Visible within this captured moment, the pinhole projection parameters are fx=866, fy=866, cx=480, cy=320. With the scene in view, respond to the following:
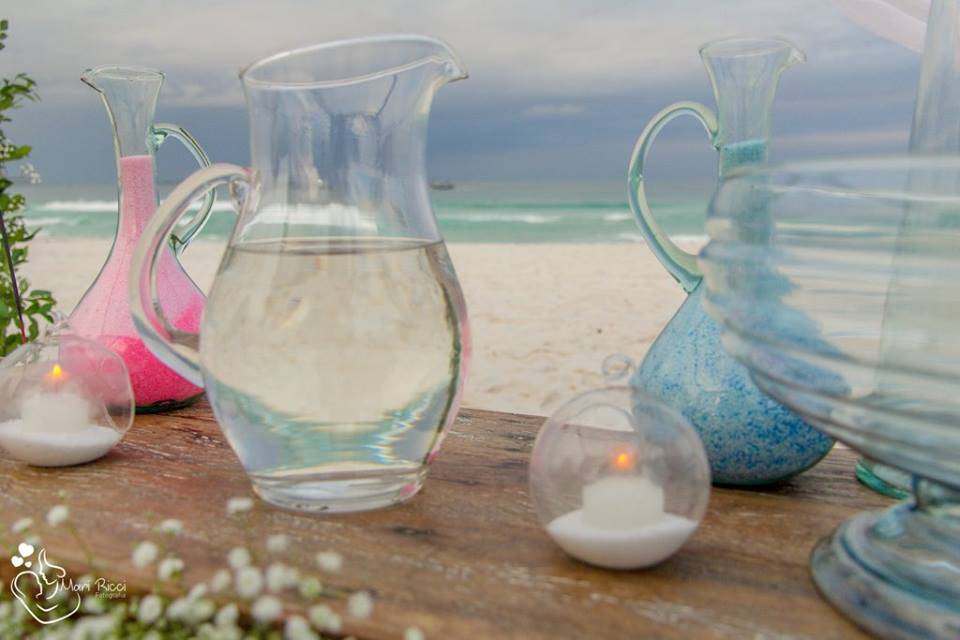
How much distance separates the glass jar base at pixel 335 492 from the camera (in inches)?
25.9

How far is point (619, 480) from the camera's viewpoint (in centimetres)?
56

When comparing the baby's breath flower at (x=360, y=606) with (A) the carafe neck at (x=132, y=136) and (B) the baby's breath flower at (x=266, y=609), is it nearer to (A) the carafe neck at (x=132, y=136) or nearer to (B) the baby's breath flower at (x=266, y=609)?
(B) the baby's breath flower at (x=266, y=609)

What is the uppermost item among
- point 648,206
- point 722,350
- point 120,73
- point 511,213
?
point 120,73

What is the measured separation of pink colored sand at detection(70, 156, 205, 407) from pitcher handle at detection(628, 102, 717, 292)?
1.65ft

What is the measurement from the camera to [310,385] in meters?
0.60

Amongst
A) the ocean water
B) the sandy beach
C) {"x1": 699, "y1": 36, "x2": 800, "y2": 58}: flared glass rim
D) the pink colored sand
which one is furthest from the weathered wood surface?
the ocean water

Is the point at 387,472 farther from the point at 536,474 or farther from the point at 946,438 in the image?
the point at 946,438

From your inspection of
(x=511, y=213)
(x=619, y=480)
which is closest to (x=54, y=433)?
(x=619, y=480)

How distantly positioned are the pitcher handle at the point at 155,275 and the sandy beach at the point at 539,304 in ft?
4.44

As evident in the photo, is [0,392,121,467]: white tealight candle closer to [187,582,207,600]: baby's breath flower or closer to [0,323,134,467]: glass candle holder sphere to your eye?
[0,323,134,467]: glass candle holder sphere

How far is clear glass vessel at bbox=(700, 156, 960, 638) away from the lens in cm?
47

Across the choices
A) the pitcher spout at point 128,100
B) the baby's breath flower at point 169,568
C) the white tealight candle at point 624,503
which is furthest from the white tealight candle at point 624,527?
the pitcher spout at point 128,100

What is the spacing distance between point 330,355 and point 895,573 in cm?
39

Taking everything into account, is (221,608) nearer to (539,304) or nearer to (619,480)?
(619,480)
